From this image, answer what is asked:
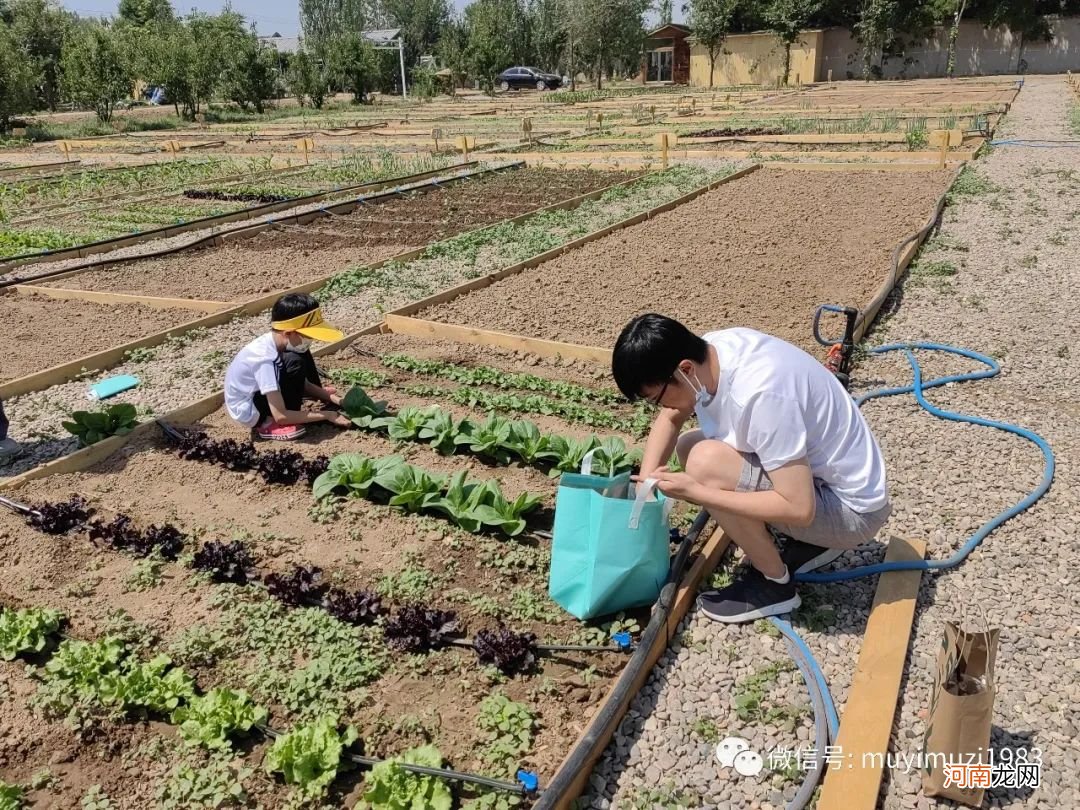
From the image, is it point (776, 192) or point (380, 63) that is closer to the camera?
point (776, 192)

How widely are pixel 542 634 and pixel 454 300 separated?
15.3 feet

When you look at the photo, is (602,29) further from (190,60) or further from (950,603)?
(950,603)

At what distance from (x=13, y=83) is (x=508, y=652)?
3251cm

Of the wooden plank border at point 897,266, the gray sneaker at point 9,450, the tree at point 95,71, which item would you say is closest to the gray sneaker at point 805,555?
the wooden plank border at point 897,266

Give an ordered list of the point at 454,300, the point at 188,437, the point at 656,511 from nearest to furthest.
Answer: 1. the point at 656,511
2. the point at 188,437
3. the point at 454,300

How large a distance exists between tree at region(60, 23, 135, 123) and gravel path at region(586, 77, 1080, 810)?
3294 centimetres

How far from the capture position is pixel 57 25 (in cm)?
4475

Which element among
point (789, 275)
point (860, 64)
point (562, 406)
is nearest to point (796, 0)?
point (860, 64)

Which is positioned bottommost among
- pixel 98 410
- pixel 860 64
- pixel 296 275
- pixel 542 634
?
pixel 542 634

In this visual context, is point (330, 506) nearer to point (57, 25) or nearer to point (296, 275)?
point (296, 275)

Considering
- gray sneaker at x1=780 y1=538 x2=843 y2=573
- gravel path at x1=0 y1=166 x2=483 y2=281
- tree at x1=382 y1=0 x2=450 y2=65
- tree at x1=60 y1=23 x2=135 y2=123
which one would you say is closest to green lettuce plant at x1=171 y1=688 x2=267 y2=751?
gray sneaker at x1=780 y1=538 x2=843 y2=573

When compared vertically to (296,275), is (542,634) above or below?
below

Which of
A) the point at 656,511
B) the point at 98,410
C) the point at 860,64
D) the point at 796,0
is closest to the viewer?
the point at 656,511

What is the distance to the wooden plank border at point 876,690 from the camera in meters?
2.47
